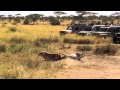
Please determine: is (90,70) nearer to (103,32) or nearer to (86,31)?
(103,32)

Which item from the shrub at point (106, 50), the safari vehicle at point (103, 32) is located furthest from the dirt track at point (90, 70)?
the safari vehicle at point (103, 32)

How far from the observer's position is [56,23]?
5928cm

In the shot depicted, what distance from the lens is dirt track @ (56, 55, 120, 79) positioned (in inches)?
411

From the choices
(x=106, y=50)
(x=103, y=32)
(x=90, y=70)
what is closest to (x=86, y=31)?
(x=103, y=32)

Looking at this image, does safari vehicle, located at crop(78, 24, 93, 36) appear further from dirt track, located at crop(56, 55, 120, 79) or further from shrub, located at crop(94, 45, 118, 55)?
dirt track, located at crop(56, 55, 120, 79)

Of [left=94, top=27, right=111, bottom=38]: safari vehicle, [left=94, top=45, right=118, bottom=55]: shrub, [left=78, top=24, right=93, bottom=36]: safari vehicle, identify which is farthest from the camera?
[left=78, top=24, right=93, bottom=36]: safari vehicle

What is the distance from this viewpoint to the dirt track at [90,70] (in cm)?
1045

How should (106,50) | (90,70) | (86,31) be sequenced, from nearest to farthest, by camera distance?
(90,70) → (106,50) → (86,31)

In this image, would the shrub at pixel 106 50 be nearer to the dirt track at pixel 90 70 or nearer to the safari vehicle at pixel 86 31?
the dirt track at pixel 90 70

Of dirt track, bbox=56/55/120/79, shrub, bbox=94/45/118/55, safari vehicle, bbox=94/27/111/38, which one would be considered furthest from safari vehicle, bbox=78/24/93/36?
dirt track, bbox=56/55/120/79

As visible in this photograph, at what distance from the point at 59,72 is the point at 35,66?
132 centimetres

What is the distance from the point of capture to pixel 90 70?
11641 mm

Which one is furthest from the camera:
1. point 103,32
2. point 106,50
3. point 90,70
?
point 103,32
